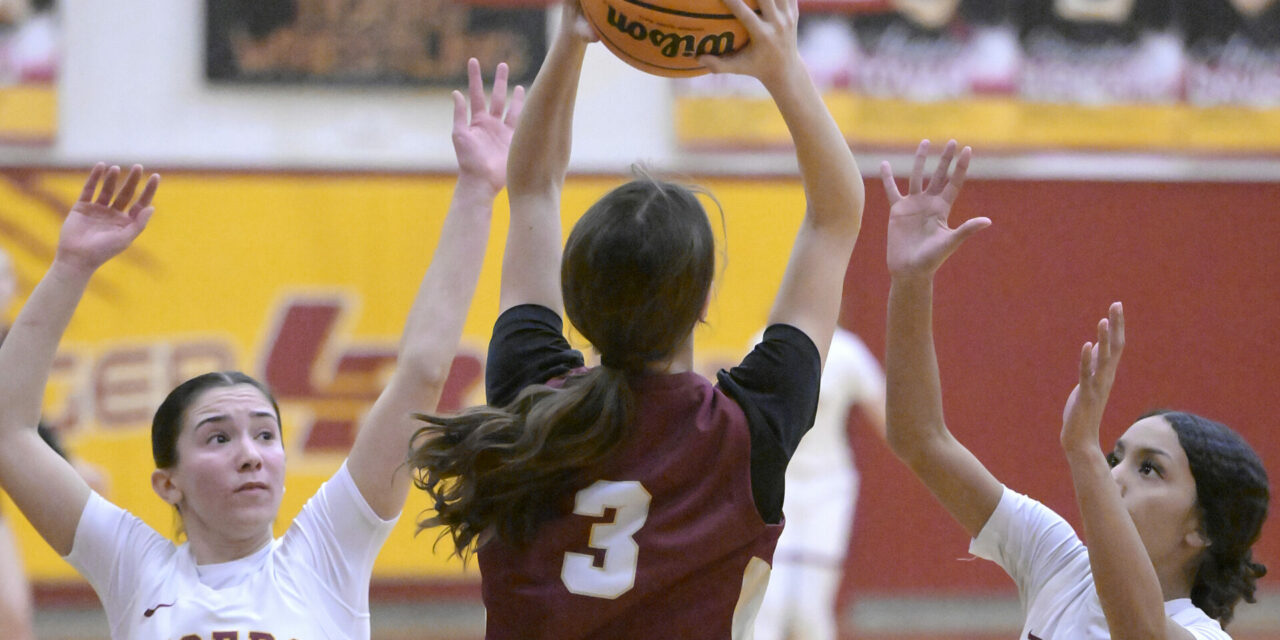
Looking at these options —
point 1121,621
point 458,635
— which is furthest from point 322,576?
point 458,635

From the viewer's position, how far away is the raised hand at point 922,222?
201cm

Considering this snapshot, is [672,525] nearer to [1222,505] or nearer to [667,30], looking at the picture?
[667,30]

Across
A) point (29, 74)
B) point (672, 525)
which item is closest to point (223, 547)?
point (672, 525)

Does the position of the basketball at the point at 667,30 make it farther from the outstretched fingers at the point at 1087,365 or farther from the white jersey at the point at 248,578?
the white jersey at the point at 248,578

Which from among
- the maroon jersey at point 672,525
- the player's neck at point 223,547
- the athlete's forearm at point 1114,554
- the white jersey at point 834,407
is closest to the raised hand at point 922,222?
the athlete's forearm at point 1114,554

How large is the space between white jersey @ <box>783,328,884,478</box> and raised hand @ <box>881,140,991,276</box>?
389cm

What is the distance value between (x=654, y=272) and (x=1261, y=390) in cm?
769

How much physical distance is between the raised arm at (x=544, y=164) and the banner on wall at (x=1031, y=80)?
235 inches

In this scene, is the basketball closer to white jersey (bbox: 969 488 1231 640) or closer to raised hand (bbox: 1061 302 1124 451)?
raised hand (bbox: 1061 302 1124 451)

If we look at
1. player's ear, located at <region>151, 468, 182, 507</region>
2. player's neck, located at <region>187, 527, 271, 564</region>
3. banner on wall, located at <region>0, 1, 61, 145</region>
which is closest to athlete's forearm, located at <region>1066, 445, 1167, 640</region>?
player's neck, located at <region>187, 527, 271, 564</region>

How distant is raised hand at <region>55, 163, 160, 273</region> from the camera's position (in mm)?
2221

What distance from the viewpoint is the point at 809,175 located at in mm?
1736

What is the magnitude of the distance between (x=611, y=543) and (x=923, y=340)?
0.74m

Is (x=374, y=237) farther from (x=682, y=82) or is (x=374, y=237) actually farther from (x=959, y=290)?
(x=959, y=290)
